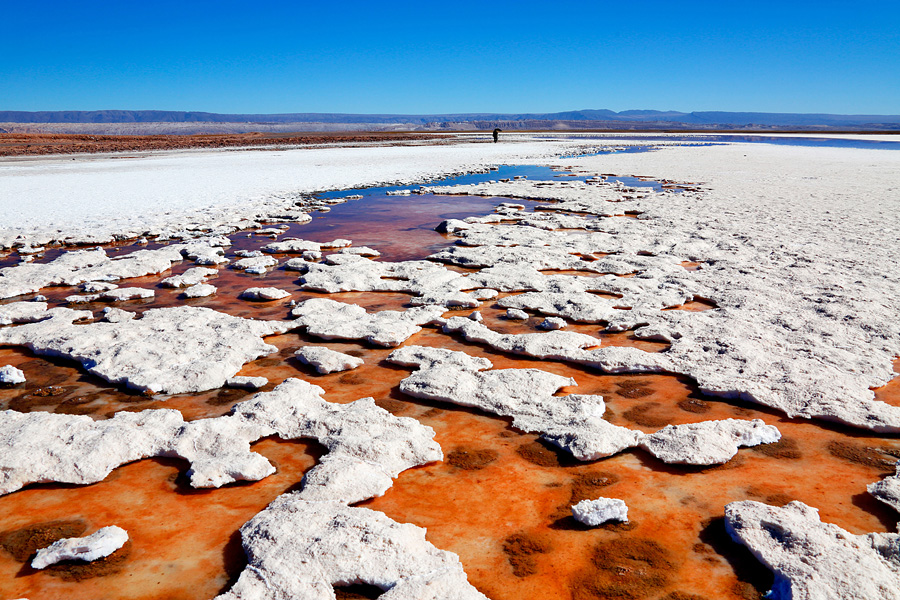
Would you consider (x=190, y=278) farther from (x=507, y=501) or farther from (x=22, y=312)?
(x=507, y=501)

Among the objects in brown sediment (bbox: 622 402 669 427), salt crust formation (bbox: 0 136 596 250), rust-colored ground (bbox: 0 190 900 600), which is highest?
salt crust formation (bbox: 0 136 596 250)

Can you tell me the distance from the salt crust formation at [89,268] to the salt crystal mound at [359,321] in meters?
2.21

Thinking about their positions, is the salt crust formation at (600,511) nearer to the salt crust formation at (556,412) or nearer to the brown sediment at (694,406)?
the salt crust formation at (556,412)

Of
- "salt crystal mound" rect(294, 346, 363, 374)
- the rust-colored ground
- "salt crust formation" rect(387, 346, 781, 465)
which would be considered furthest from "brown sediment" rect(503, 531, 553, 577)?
"salt crystal mound" rect(294, 346, 363, 374)

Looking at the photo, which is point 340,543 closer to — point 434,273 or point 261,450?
point 261,450

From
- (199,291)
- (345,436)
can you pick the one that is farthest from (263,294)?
(345,436)

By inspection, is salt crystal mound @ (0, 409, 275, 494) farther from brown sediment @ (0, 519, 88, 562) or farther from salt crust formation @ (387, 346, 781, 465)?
salt crust formation @ (387, 346, 781, 465)

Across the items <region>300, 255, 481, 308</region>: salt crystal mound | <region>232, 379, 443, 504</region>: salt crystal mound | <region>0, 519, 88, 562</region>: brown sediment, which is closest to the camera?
<region>0, 519, 88, 562</region>: brown sediment

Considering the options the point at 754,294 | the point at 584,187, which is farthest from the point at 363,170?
the point at 754,294

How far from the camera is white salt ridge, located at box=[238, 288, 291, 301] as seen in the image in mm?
4793

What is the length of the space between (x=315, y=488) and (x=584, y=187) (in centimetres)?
1104

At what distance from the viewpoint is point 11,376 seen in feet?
10.7

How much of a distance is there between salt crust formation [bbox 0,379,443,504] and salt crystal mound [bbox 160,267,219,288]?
2.54 m

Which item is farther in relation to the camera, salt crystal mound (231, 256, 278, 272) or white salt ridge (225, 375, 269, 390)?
salt crystal mound (231, 256, 278, 272)
